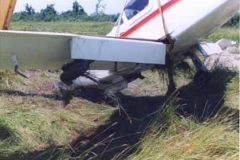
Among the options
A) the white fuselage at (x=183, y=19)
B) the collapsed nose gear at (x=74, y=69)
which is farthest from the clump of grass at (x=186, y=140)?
the white fuselage at (x=183, y=19)

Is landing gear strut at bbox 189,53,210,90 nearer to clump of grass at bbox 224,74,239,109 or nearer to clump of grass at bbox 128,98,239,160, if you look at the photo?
clump of grass at bbox 224,74,239,109

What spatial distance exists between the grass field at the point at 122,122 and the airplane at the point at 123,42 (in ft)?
1.84

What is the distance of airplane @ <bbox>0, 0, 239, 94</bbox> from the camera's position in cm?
435

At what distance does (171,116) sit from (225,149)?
100 centimetres

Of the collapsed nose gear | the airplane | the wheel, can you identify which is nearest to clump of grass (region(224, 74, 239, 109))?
the wheel

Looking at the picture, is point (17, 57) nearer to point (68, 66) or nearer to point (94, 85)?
point (68, 66)

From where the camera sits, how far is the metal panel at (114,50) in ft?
14.3

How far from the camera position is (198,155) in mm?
4027

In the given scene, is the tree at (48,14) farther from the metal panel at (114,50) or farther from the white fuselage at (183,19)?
the metal panel at (114,50)

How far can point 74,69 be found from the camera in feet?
15.3

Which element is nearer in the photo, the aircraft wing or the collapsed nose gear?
the aircraft wing

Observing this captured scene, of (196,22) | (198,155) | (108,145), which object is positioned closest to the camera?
(198,155)

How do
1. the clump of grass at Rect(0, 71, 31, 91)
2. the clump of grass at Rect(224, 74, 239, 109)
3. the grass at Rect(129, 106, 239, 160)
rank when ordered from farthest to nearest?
the clump of grass at Rect(0, 71, 31, 91)
the clump of grass at Rect(224, 74, 239, 109)
the grass at Rect(129, 106, 239, 160)

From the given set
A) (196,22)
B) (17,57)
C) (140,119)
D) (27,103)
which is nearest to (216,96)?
(140,119)
